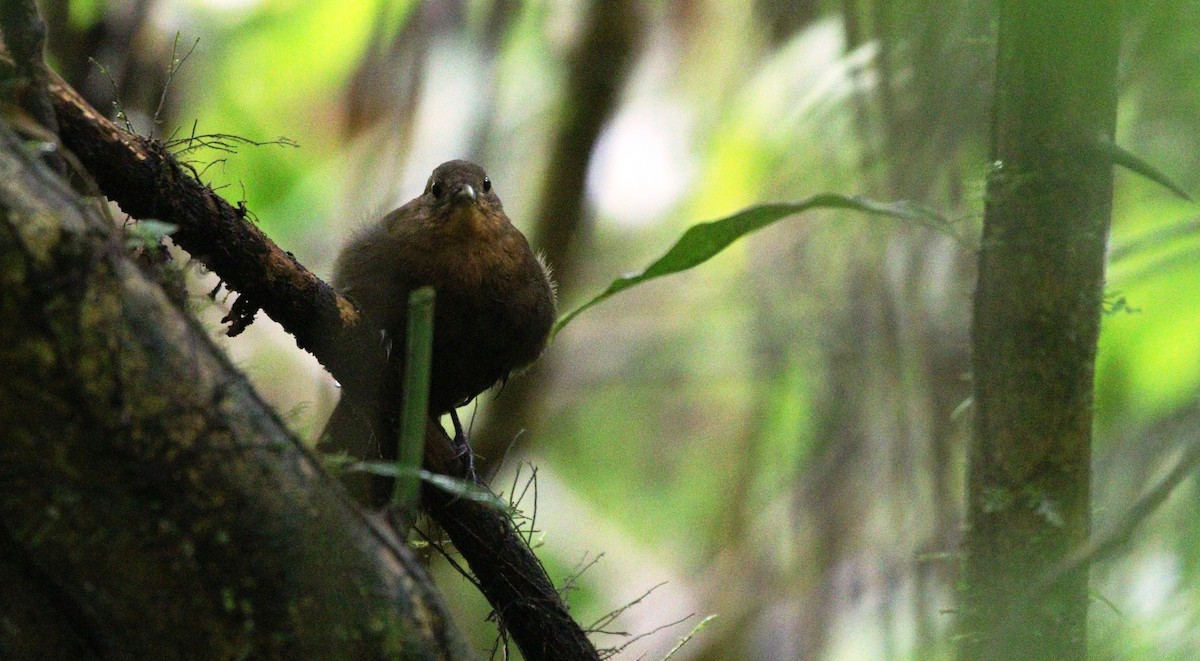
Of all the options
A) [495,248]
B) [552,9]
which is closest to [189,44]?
[552,9]

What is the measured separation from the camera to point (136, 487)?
1122 millimetres

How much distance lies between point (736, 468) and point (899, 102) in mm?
2718

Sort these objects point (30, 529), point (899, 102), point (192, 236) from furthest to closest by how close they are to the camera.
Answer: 1. point (899, 102)
2. point (192, 236)
3. point (30, 529)

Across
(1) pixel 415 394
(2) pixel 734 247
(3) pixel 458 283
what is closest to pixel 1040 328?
(1) pixel 415 394

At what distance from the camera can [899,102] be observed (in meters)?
2.86

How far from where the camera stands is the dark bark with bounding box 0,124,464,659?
3.54ft

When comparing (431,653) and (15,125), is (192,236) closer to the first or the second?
(15,125)

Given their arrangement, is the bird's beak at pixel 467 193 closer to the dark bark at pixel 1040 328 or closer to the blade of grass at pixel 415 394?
the dark bark at pixel 1040 328

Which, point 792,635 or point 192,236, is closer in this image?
point 192,236

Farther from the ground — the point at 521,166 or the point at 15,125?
the point at 521,166

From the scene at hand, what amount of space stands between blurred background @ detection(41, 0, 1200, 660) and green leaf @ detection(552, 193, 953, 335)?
224 millimetres

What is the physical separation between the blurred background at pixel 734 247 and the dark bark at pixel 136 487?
38.2 inches

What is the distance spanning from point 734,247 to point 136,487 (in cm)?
514

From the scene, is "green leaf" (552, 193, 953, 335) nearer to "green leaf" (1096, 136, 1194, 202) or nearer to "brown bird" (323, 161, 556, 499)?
"green leaf" (1096, 136, 1194, 202)
